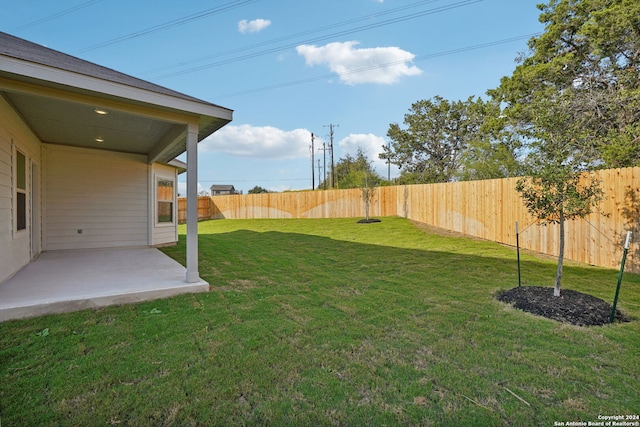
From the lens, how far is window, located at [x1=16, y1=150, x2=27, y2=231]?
510 centimetres

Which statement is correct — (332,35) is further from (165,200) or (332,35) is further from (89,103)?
(89,103)

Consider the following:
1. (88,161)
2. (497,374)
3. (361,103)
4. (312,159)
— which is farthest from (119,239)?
(312,159)

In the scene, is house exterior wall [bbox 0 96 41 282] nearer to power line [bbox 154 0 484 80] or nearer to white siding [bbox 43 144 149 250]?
white siding [bbox 43 144 149 250]

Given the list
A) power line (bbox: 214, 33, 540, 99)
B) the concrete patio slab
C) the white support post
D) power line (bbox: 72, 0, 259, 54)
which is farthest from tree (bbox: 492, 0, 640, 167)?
power line (bbox: 72, 0, 259, 54)

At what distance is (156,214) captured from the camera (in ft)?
28.1

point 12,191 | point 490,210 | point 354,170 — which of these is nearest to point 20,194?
point 12,191

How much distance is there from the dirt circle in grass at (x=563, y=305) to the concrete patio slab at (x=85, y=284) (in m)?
4.01

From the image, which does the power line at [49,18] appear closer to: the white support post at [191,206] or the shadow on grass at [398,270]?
the shadow on grass at [398,270]

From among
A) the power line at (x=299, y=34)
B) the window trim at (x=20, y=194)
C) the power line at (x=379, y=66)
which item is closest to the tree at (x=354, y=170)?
the power line at (x=379, y=66)

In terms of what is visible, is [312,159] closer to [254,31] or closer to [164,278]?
[254,31]

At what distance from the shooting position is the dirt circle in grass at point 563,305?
3309 millimetres

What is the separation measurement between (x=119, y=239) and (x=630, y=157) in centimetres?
1401

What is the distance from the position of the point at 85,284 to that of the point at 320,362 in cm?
357

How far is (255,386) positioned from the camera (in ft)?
6.95
